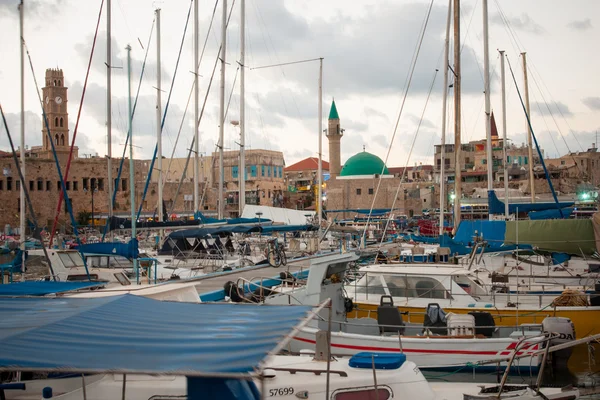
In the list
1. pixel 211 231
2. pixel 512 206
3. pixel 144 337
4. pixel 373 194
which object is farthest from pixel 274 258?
pixel 373 194

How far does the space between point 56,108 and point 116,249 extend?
55.3 m

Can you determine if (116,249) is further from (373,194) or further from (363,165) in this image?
(363,165)

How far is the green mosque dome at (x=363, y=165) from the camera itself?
6412 centimetres

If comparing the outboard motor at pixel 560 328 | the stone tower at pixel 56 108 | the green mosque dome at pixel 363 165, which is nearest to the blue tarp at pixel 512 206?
the outboard motor at pixel 560 328

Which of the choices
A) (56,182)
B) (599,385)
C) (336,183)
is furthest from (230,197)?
(599,385)

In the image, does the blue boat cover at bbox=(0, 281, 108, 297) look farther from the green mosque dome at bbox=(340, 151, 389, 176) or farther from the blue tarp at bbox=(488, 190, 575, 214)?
the green mosque dome at bbox=(340, 151, 389, 176)

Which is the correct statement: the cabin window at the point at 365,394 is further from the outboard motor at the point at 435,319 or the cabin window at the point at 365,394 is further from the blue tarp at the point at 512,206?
the blue tarp at the point at 512,206

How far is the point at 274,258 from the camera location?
58.1 feet

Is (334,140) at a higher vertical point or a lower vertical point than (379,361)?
higher

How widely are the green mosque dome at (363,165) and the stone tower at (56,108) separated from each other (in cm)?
2775

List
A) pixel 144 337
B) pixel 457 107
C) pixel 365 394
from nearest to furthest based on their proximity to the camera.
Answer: pixel 144 337 → pixel 365 394 → pixel 457 107

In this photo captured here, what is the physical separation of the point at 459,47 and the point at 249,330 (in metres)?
17.9

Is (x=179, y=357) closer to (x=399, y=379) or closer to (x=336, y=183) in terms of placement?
(x=399, y=379)

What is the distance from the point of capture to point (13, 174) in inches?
1983
